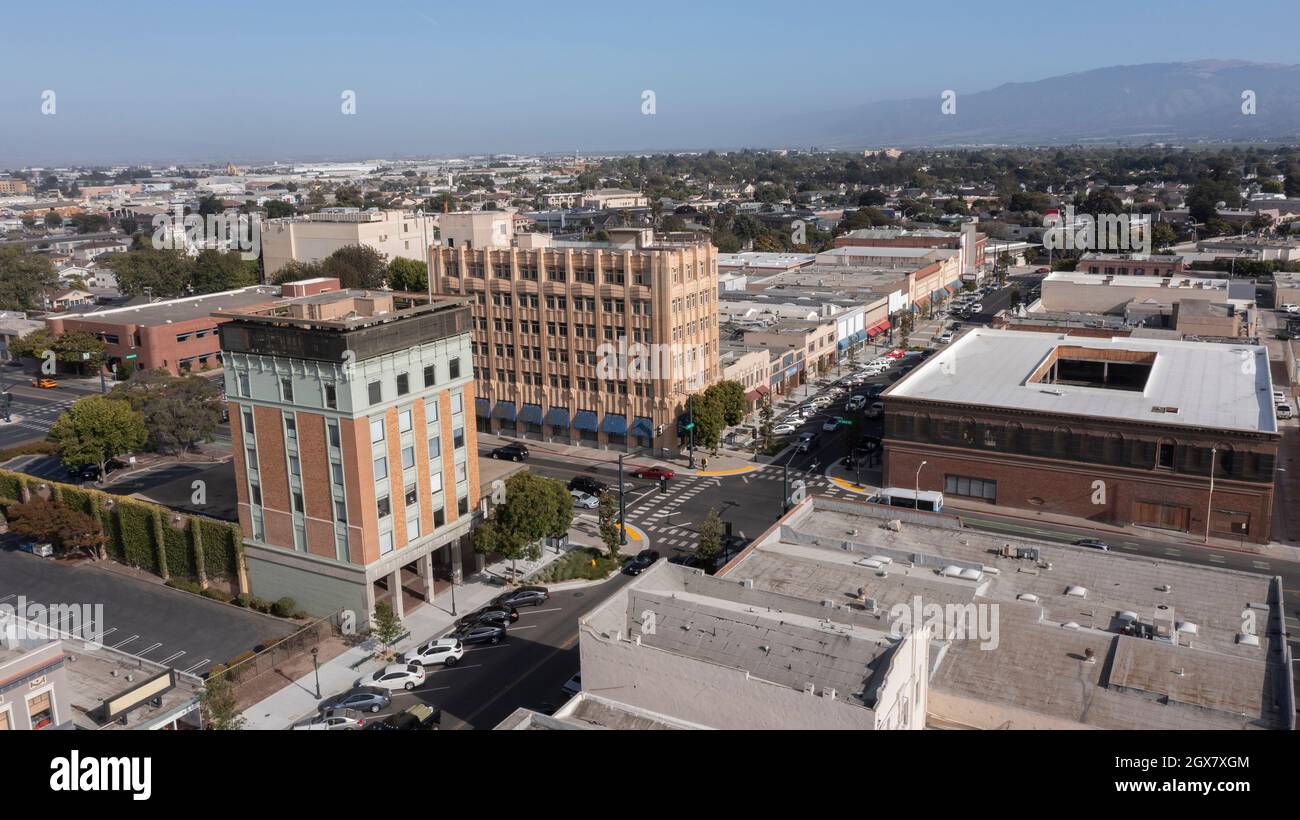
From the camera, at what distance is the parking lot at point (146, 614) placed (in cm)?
4034

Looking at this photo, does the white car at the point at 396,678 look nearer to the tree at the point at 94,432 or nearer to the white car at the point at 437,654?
the white car at the point at 437,654

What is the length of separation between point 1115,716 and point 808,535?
1571 centimetres

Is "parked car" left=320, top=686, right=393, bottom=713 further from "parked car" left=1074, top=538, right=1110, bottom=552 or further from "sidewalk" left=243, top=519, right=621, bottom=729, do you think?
"parked car" left=1074, top=538, right=1110, bottom=552

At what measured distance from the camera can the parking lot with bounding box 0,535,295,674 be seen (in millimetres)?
40344

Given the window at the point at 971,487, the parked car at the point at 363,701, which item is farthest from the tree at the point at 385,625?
the window at the point at 971,487

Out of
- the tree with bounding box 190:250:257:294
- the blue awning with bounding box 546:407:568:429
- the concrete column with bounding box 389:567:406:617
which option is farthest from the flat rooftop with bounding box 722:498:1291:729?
the tree with bounding box 190:250:257:294

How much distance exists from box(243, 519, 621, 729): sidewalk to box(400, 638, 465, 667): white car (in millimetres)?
1471

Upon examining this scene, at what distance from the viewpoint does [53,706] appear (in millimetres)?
31906

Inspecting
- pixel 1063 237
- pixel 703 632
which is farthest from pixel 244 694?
pixel 1063 237

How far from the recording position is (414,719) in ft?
109

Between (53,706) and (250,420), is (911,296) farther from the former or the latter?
(53,706)

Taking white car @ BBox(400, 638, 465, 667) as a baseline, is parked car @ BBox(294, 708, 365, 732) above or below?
below

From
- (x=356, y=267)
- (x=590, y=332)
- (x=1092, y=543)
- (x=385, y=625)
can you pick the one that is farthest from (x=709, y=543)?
(x=356, y=267)
